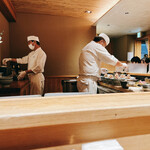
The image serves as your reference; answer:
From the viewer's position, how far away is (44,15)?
4848mm

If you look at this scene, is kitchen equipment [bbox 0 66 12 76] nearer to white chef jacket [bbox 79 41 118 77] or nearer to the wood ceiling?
white chef jacket [bbox 79 41 118 77]

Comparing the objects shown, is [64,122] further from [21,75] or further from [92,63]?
[21,75]

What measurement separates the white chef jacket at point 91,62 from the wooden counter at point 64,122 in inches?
65.3

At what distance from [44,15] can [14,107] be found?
4.79 m

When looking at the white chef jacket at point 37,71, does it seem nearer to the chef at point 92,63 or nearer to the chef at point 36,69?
the chef at point 36,69

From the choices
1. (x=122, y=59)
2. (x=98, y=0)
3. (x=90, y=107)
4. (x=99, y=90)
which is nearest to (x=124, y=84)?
(x=99, y=90)

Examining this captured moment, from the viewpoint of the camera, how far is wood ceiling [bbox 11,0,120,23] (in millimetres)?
3851

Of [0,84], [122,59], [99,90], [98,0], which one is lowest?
[99,90]

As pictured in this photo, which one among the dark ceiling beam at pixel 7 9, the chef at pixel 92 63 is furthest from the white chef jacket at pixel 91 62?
the dark ceiling beam at pixel 7 9

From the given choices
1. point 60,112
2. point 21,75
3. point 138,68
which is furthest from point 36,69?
point 60,112

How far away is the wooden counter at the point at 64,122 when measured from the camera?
55cm

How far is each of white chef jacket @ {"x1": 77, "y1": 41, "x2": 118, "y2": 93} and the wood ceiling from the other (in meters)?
2.01

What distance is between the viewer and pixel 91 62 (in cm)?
243

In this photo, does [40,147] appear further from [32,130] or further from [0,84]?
[0,84]
